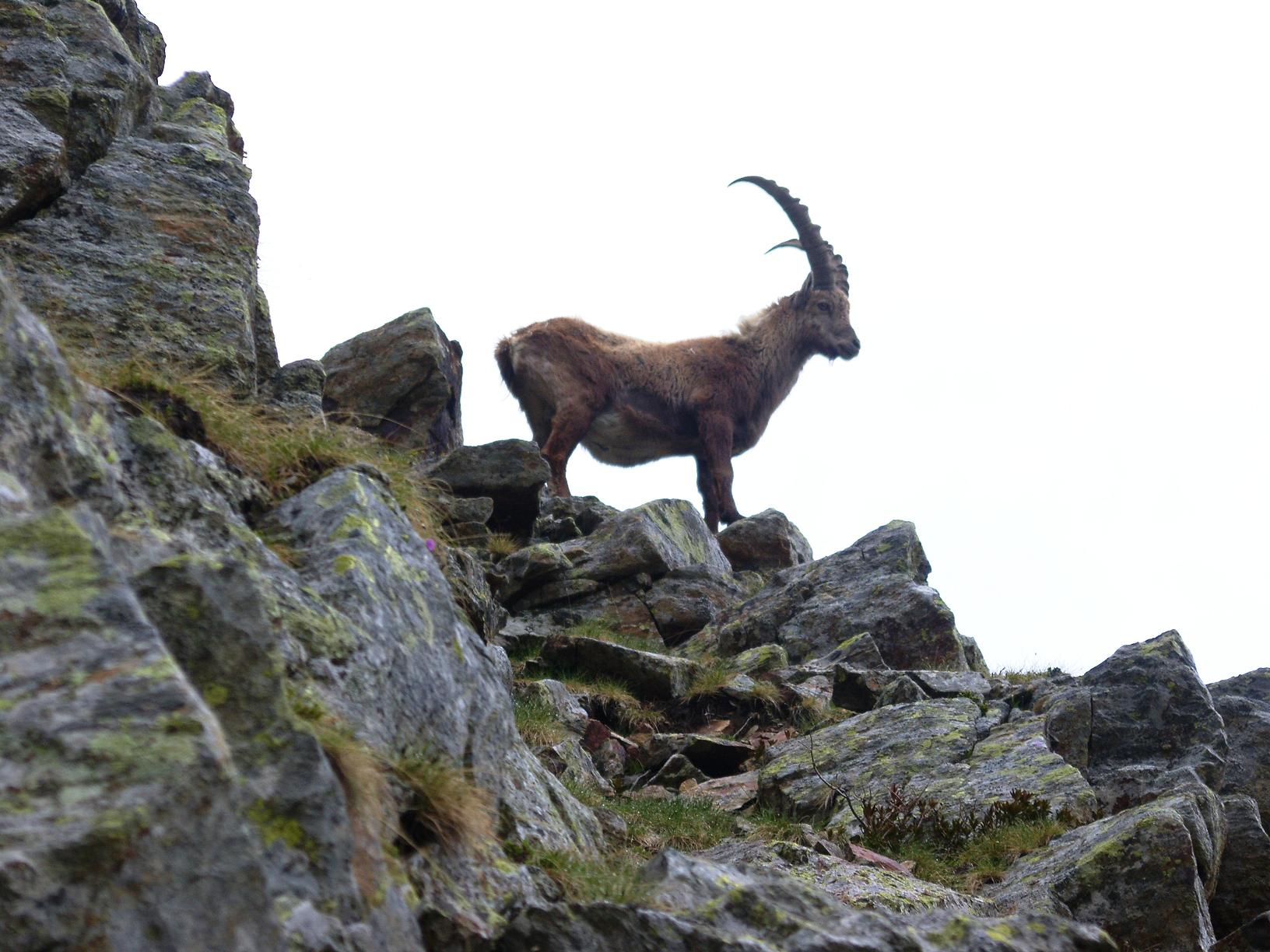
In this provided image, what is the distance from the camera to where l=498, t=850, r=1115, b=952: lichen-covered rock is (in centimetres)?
336

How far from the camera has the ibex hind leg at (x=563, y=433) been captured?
16.6 metres

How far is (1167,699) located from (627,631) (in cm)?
590

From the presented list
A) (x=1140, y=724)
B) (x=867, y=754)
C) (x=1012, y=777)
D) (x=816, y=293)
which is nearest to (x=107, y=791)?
(x=1012, y=777)

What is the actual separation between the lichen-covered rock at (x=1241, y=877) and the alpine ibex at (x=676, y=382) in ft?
35.1

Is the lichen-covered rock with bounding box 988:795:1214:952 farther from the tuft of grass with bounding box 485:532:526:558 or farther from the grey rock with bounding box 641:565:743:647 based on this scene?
the tuft of grass with bounding box 485:532:526:558

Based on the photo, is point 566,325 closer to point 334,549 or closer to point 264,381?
point 264,381

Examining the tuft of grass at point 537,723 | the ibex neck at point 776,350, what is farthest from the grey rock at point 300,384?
the ibex neck at point 776,350

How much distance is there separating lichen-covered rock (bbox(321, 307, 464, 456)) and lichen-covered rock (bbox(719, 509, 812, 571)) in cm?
438

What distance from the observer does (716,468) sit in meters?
17.6

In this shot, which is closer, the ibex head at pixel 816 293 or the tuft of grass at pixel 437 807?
the tuft of grass at pixel 437 807

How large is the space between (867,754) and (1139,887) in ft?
9.53

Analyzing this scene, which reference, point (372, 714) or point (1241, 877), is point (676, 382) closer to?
point (1241, 877)

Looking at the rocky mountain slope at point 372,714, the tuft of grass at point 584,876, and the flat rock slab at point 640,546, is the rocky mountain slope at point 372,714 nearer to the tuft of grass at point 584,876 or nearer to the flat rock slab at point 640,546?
the tuft of grass at point 584,876

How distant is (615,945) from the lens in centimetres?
335
